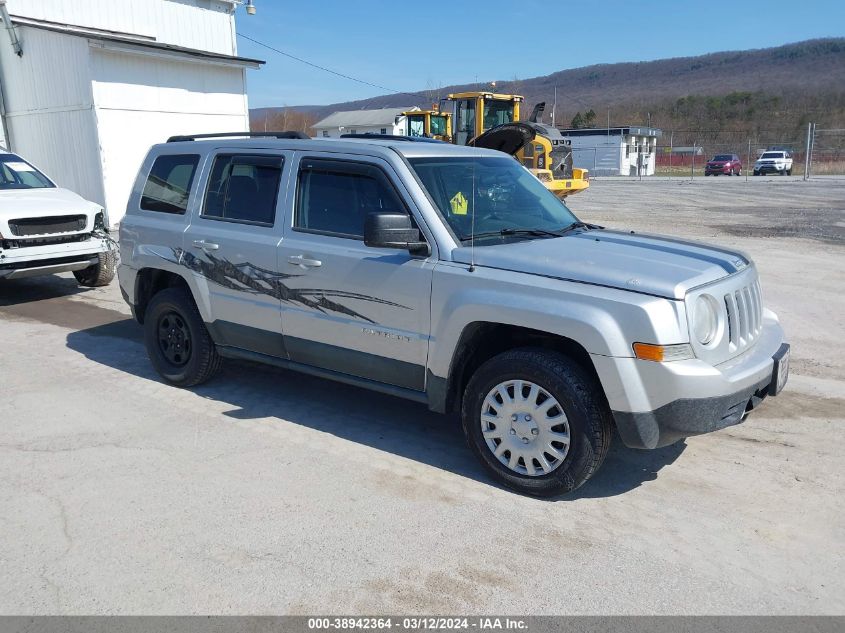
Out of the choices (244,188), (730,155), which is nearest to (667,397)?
(244,188)

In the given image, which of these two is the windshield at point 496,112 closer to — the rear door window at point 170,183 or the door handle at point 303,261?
the rear door window at point 170,183

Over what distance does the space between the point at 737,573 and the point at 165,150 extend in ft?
16.9

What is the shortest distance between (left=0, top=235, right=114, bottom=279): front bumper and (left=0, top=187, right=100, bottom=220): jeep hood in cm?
40

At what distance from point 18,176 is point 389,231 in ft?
26.9

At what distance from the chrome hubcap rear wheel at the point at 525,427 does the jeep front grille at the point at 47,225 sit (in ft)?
23.8

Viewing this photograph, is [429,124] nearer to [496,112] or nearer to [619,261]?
[496,112]

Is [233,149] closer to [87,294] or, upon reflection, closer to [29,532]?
[29,532]

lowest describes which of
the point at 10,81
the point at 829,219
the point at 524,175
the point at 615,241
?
the point at 829,219

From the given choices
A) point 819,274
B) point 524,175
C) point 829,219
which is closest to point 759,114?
point 829,219

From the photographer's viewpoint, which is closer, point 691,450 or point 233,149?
point 691,450

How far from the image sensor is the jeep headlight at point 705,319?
12.3 ft

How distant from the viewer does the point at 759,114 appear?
81.9 metres
